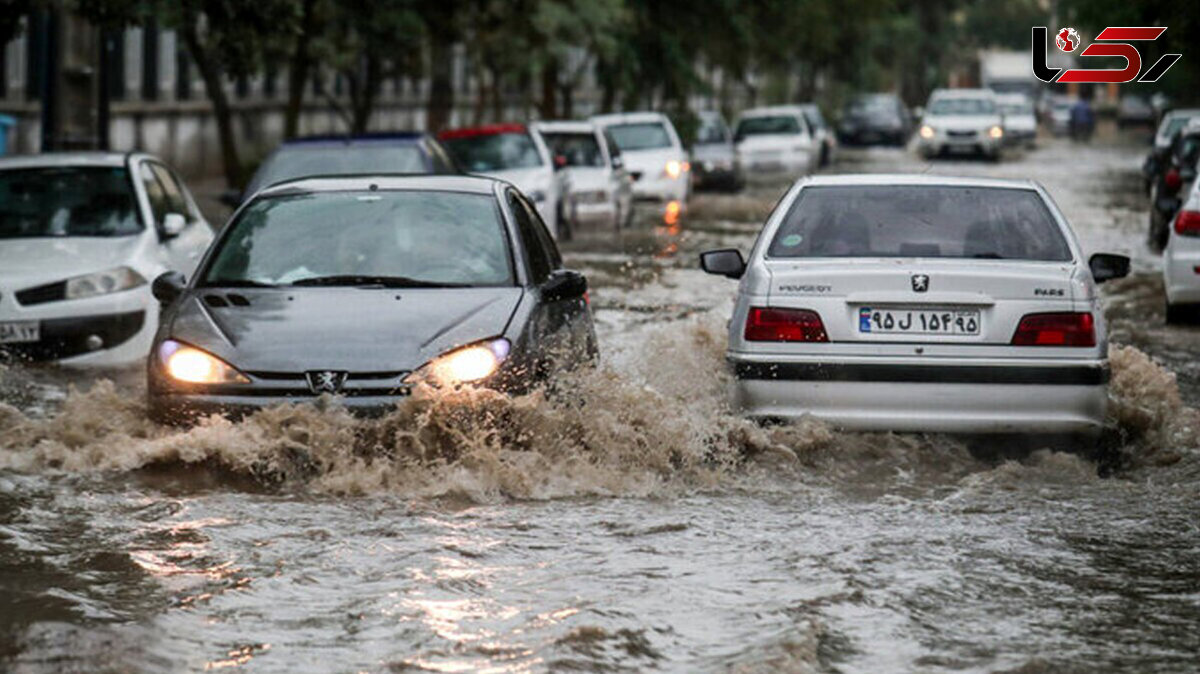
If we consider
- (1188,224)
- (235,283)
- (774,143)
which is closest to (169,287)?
(235,283)

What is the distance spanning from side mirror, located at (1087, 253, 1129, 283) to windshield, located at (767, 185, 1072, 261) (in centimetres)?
75

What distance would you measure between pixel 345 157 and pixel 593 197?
10645 mm

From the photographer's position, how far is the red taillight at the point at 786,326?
10.7 meters

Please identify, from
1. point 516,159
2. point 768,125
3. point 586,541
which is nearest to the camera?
point 586,541

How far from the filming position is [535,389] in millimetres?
10430

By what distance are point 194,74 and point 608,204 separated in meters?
16.2

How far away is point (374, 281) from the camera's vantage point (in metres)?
11.0

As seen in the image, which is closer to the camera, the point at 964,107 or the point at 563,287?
the point at 563,287

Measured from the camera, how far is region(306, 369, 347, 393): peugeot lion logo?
10148mm

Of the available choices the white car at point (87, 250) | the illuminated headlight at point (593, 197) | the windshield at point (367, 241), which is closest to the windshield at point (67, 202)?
the white car at point (87, 250)

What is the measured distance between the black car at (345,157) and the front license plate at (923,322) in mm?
9888

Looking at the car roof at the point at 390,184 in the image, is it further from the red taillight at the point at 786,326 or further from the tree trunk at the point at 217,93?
the tree trunk at the point at 217,93

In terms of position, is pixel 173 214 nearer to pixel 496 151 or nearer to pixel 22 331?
pixel 22 331

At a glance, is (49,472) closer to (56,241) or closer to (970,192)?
(970,192)
